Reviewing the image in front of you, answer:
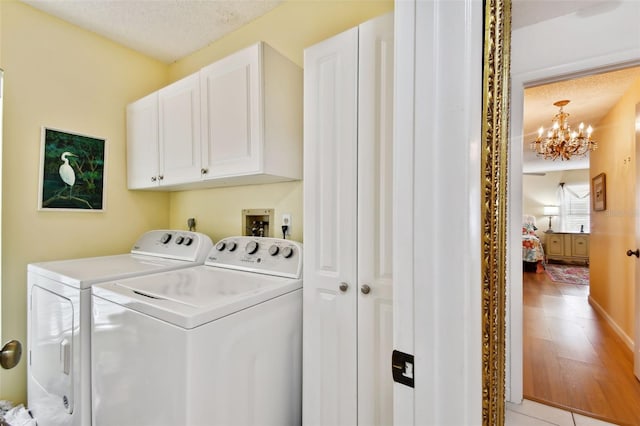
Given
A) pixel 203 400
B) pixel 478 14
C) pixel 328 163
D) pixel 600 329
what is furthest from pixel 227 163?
pixel 600 329

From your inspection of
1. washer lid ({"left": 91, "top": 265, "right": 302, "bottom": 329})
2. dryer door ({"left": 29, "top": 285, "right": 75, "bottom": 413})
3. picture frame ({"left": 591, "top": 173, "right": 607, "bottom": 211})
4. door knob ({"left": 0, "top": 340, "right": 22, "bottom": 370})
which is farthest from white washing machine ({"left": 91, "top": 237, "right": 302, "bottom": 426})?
picture frame ({"left": 591, "top": 173, "right": 607, "bottom": 211})

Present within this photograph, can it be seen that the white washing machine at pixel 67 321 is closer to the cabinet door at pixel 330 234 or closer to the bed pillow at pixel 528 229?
the cabinet door at pixel 330 234

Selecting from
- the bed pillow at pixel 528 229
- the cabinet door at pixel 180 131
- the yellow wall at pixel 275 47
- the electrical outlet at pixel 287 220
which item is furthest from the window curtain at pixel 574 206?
the cabinet door at pixel 180 131

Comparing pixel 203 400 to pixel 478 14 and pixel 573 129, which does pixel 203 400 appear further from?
pixel 573 129

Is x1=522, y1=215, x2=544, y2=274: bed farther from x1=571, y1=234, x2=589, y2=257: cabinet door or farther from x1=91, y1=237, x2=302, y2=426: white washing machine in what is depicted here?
x1=91, y1=237, x2=302, y2=426: white washing machine

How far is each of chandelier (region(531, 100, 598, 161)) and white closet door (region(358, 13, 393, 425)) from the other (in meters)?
0.97

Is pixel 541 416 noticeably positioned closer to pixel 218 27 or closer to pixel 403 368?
pixel 403 368

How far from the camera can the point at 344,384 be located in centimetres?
121

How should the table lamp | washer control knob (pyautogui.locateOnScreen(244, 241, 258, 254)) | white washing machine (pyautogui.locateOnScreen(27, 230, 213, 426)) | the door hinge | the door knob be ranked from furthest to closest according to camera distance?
1. washer control knob (pyautogui.locateOnScreen(244, 241, 258, 254))
2. the table lamp
3. white washing machine (pyautogui.locateOnScreen(27, 230, 213, 426))
4. the door knob
5. the door hinge

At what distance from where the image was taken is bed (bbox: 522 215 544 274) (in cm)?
155

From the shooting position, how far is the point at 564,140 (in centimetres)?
144

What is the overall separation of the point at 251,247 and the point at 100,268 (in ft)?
2.82

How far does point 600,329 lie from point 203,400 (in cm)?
194

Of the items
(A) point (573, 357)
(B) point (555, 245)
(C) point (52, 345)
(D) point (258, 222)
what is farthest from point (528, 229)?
(C) point (52, 345)
